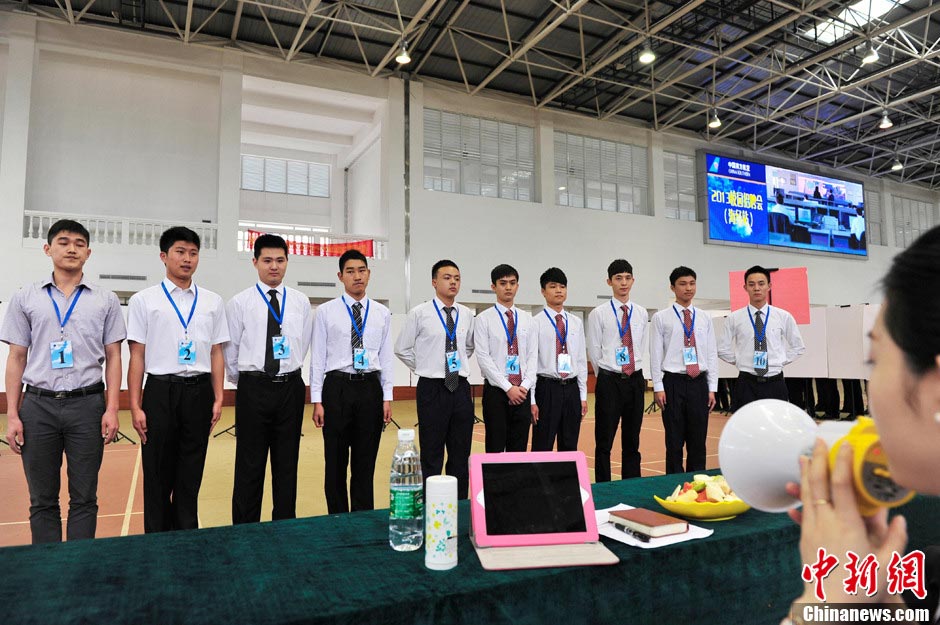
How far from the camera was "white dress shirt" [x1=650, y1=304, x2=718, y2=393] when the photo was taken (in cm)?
421

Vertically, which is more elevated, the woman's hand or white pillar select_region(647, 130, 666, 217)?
white pillar select_region(647, 130, 666, 217)

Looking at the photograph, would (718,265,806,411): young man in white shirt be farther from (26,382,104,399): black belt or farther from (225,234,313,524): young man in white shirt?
(26,382,104,399): black belt

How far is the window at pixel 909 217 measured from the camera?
1778cm

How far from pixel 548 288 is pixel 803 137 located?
14.6 meters

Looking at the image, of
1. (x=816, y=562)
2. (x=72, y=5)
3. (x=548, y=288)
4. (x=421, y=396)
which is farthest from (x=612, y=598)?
(x=72, y=5)

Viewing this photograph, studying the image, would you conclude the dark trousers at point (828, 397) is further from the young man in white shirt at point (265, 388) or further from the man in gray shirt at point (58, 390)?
the man in gray shirt at point (58, 390)

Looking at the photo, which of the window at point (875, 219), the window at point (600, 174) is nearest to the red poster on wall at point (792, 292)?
the window at point (600, 174)

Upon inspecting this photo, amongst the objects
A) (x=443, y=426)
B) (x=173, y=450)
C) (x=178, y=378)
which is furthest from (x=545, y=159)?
(x=173, y=450)

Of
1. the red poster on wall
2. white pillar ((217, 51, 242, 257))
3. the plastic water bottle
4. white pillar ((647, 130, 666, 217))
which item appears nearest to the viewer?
the plastic water bottle

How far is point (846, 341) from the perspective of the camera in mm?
8164

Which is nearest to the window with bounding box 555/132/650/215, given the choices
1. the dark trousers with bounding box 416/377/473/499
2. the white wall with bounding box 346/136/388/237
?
the white wall with bounding box 346/136/388/237

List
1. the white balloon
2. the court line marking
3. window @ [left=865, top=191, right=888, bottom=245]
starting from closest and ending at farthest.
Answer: the white balloon, the court line marking, window @ [left=865, top=191, right=888, bottom=245]

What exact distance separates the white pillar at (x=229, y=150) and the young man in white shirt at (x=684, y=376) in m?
8.45

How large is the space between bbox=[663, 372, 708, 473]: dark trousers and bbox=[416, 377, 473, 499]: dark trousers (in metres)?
1.50
